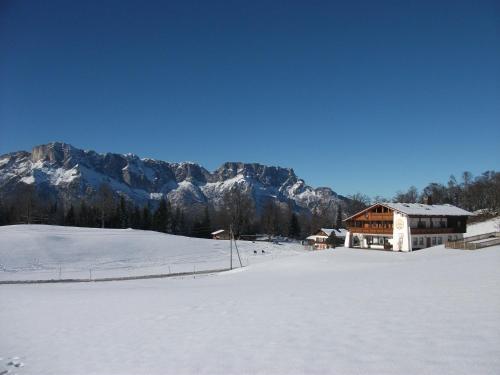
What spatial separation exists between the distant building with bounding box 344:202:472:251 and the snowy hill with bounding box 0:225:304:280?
57.6 ft

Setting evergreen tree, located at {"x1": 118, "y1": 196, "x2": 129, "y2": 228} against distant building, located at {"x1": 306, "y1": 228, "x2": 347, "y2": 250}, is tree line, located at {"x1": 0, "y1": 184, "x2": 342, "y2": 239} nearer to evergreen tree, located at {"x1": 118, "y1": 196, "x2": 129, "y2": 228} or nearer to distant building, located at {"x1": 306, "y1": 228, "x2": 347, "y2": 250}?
evergreen tree, located at {"x1": 118, "y1": 196, "x2": 129, "y2": 228}

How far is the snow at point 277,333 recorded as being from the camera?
8.95m

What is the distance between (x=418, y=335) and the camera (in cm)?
1028

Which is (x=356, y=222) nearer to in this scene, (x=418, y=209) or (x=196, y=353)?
(x=418, y=209)

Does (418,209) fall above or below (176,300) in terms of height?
above

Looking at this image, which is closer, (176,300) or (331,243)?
(176,300)

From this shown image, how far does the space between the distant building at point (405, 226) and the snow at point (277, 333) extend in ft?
118

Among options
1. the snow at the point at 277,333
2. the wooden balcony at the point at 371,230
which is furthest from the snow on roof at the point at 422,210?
the snow at the point at 277,333

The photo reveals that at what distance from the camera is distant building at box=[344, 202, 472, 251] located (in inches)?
2152

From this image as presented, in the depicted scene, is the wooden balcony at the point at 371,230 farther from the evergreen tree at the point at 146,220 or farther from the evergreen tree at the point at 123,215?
the evergreen tree at the point at 123,215

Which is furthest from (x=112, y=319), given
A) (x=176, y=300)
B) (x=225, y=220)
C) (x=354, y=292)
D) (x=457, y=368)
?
(x=225, y=220)

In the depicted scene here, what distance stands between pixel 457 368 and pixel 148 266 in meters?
52.9

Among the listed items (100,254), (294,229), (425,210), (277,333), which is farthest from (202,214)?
(277,333)

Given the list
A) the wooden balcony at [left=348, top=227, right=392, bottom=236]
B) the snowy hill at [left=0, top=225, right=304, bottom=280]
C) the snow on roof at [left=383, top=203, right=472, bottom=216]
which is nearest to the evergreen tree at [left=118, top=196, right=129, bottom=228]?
the snowy hill at [left=0, top=225, right=304, bottom=280]
